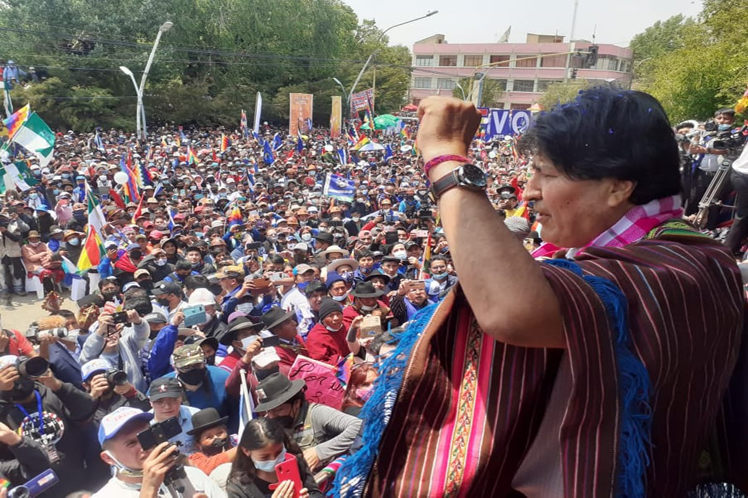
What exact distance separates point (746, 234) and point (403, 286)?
10.6ft

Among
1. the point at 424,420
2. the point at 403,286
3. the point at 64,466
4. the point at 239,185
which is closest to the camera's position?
the point at 424,420

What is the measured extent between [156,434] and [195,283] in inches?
173

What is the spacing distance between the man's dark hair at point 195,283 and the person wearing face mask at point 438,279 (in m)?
2.92

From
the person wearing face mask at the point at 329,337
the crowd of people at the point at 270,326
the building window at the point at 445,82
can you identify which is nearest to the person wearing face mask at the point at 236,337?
the crowd of people at the point at 270,326

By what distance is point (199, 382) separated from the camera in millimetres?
4297

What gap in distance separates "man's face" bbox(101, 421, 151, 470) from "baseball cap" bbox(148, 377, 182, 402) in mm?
592

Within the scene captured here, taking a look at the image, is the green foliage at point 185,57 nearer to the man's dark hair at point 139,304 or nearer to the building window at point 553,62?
the building window at point 553,62

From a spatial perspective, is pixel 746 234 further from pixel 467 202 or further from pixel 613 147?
pixel 467 202

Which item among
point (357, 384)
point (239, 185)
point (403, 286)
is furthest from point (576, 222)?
point (239, 185)

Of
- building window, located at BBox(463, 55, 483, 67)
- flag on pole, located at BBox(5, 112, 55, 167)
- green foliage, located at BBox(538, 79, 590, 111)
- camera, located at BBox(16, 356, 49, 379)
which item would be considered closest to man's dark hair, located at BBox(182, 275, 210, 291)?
camera, located at BBox(16, 356, 49, 379)

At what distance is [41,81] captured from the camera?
34250mm

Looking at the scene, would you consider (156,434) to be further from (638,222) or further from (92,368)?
(638,222)

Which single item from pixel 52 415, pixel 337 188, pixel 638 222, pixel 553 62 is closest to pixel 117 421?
pixel 52 415

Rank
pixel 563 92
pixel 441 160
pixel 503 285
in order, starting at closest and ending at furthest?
pixel 503 285, pixel 441 160, pixel 563 92
